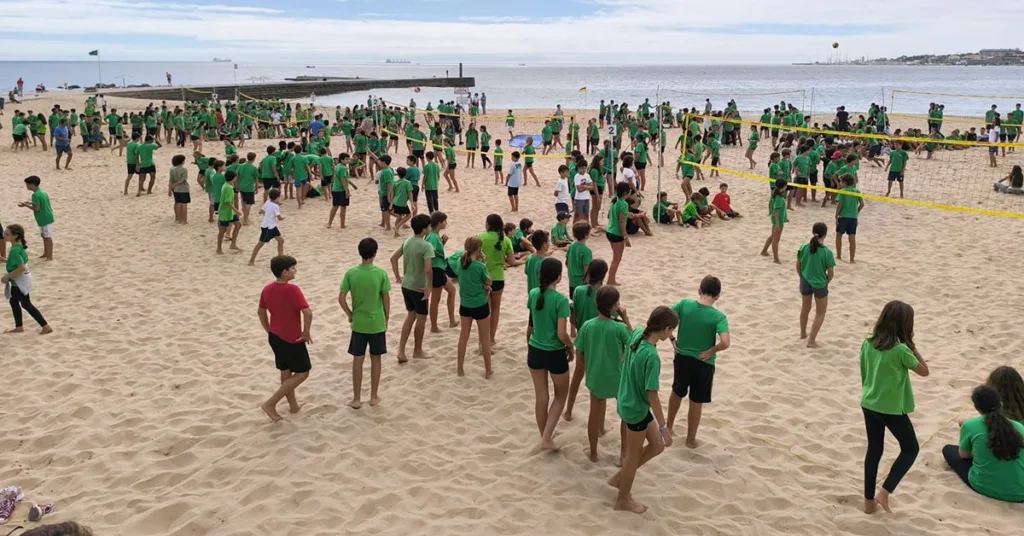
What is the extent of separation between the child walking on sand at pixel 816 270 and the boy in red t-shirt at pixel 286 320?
15.5ft

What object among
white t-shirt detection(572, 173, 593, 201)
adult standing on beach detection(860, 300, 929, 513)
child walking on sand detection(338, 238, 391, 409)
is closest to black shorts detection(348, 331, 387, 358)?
child walking on sand detection(338, 238, 391, 409)

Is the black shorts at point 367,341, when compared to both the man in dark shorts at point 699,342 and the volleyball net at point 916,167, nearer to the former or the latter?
the man in dark shorts at point 699,342

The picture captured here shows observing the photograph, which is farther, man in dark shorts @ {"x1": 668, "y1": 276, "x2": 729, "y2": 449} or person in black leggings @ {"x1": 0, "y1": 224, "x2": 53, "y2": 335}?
person in black leggings @ {"x1": 0, "y1": 224, "x2": 53, "y2": 335}

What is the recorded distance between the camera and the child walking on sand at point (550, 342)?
4625 millimetres

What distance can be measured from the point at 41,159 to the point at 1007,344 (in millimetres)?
22352

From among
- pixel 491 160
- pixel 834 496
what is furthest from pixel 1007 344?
pixel 491 160

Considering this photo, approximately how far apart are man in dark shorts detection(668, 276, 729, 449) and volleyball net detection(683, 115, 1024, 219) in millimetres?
7237

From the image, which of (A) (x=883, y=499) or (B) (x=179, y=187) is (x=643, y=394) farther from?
(B) (x=179, y=187)

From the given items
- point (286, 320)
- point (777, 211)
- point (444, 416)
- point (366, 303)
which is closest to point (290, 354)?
point (286, 320)

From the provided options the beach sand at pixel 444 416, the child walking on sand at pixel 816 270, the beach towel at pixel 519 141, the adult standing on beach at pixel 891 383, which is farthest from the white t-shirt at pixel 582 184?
the beach towel at pixel 519 141

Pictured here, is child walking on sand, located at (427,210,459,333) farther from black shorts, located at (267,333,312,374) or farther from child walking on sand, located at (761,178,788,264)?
child walking on sand, located at (761,178,788,264)

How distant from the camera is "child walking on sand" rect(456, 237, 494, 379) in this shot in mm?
5867

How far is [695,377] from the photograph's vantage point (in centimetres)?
479

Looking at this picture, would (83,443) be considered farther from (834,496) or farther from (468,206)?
(468,206)
